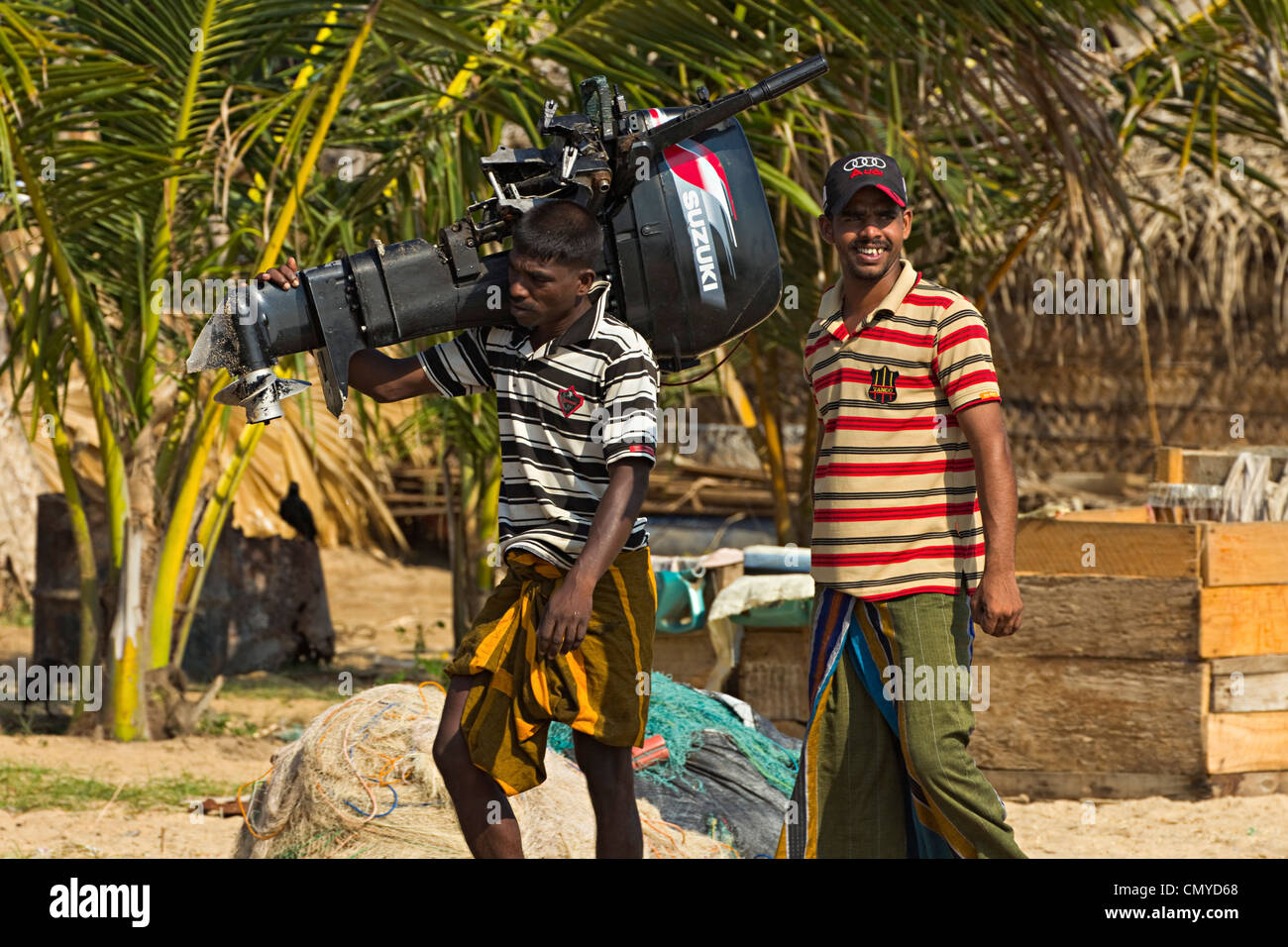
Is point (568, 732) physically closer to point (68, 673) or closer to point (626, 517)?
point (626, 517)

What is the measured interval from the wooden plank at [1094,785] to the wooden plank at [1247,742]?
4.7 inches

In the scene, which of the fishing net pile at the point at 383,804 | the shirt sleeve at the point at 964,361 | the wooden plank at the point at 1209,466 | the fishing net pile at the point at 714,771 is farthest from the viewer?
the wooden plank at the point at 1209,466

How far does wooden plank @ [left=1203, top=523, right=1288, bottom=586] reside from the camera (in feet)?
17.0

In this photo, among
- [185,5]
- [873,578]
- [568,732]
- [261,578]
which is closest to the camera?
[873,578]

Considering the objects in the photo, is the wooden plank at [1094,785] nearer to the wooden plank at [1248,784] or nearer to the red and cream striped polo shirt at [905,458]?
the wooden plank at [1248,784]

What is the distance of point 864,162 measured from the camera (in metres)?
2.95

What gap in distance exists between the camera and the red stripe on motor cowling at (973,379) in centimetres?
288

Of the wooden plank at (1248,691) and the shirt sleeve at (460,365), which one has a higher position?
the shirt sleeve at (460,365)

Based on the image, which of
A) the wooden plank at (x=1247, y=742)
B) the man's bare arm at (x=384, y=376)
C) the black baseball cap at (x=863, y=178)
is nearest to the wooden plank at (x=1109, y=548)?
the wooden plank at (x=1247, y=742)

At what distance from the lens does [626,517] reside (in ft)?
8.82

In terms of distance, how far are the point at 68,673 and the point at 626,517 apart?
4.70 meters
